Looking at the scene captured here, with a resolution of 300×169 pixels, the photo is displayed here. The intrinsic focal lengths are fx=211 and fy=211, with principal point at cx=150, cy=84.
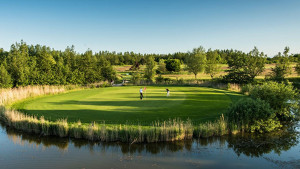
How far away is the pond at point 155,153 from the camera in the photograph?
12906 millimetres

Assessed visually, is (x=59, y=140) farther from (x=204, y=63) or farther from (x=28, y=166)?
(x=204, y=63)

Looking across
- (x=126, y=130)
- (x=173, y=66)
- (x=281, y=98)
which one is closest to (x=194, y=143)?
(x=126, y=130)

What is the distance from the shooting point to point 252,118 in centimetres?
1809

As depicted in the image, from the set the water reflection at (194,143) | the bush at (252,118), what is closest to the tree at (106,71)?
the water reflection at (194,143)

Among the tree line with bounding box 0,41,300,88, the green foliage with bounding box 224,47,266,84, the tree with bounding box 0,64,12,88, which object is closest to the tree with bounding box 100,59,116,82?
the tree line with bounding box 0,41,300,88

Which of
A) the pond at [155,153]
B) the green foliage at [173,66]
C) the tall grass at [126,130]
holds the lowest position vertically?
the pond at [155,153]

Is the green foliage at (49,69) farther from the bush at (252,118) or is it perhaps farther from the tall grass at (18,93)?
the bush at (252,118)

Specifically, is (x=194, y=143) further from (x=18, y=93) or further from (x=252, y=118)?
(x=18, y=93)

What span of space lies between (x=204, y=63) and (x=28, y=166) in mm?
52901

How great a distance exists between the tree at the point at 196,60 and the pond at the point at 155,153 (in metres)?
42.9

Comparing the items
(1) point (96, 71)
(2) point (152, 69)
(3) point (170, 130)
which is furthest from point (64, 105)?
(2) point (152, 69)

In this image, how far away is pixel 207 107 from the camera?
80.5 ft

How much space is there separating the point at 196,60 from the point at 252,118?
139ft

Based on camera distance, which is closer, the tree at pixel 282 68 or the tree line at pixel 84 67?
the tree line at pixel 84 67
